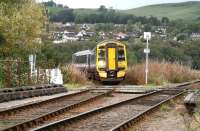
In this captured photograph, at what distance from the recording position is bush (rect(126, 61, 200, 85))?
3380 centimetres

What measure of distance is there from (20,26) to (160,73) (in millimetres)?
9885

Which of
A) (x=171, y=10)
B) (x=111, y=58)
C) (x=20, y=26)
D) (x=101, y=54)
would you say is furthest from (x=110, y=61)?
(x=171, y=10)

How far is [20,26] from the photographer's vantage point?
37.9m

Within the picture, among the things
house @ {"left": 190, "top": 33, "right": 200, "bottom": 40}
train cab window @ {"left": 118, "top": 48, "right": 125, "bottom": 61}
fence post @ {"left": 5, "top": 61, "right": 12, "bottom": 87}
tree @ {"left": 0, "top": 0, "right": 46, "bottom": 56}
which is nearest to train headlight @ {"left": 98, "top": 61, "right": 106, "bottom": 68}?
train cab window @ {"left": 118, "top": 48, "right": 125, "bottom": 61}

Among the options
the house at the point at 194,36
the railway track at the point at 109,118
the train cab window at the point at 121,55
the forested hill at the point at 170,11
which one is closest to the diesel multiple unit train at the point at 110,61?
the train cab window at the point at 121,55

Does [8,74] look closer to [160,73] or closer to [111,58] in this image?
[160,73]

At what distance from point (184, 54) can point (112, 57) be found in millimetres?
29375

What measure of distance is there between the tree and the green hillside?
12113cm

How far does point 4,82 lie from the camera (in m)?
22.2

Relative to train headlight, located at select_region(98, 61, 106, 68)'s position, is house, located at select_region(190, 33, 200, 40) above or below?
below

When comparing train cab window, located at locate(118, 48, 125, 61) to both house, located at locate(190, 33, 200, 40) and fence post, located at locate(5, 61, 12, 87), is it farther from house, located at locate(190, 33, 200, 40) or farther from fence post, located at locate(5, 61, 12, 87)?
house, located at locate(190, 33, 200, 40)

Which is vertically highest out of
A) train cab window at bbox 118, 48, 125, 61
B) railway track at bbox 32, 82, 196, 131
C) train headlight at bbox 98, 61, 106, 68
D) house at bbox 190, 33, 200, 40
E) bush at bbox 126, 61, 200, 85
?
railway track at bbox 32, 82, 196, 131

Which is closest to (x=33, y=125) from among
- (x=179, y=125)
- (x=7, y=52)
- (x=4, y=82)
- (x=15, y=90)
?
(x=179, y=125)

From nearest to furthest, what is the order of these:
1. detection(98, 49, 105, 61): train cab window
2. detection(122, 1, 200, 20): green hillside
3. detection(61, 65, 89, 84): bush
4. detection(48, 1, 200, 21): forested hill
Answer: detection(61, 65, 89, 84): bush, detection(98, 49, 105, 61): train cab window, detection(48, 1, 200, 21): forested hill, detection(122, 1, 200, 20): green hillside
